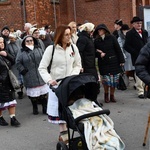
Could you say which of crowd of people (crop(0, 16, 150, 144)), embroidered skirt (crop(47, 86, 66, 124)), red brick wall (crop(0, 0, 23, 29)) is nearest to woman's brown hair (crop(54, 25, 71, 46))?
crowd of people (crop(0, 16, 150, 144))

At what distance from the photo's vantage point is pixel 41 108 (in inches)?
378

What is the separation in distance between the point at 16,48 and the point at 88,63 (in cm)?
271

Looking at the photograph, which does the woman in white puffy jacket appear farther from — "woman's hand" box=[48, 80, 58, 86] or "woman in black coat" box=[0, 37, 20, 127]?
"woman in black coat" box=[0, 37, 20, 127]

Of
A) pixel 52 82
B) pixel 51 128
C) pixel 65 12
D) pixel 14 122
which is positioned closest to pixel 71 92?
pixel 52 82

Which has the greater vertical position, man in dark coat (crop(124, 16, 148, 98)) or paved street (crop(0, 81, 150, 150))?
man in dark coat (crop(124, 16, 148, 98))

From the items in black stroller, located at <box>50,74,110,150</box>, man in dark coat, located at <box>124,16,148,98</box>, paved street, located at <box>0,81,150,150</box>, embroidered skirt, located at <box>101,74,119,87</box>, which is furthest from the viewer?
man in dark coat, located at <box>124,16,148,98</box>

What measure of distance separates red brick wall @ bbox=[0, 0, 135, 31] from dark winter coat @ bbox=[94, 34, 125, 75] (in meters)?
14.7

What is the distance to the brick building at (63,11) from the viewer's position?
2384cm

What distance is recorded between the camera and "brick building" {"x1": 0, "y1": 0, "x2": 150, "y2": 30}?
78.2ft

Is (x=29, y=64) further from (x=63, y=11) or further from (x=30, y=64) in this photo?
(x=63, y=11)

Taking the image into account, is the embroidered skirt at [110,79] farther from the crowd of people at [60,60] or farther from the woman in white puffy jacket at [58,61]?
the woman in white puffy jacket at [58,61]

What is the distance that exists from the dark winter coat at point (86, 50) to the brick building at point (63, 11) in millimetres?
15005

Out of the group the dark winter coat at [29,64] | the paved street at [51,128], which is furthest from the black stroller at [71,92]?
the dark winter coat at [29,64]

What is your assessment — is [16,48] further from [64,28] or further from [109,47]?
[64,28]
